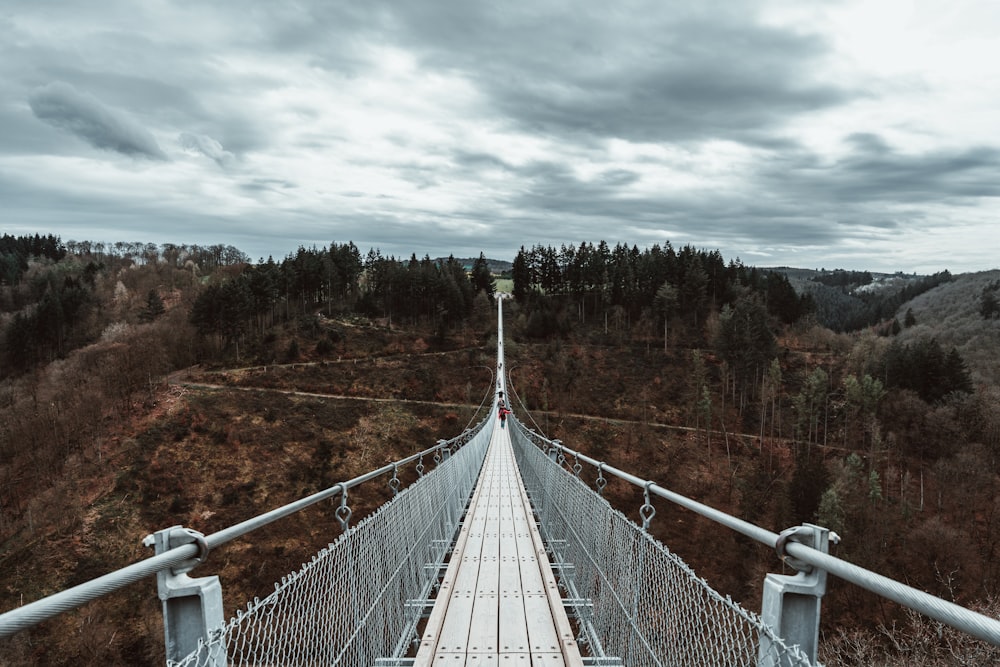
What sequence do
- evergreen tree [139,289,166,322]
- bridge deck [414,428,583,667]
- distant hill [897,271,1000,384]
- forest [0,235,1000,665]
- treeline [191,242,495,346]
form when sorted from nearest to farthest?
bridge deck [414,428,583,667]
forest [0,235,1000,665]
treeline [191,242,495,346]
evergreen tree [139,289,166,322]
distant hill [897,271,1000,384]

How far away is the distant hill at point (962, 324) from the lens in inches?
2365

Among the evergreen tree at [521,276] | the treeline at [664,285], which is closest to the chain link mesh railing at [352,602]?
the treeline at [664,285]

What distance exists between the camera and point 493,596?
15.6ft

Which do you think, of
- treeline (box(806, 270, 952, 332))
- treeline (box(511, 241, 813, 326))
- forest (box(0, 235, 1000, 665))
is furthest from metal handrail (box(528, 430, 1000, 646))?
treeline (box(806, 270, 952, 332))

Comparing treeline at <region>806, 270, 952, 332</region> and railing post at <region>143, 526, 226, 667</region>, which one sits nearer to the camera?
railing post at <region>143, 526, 226, 667</region>

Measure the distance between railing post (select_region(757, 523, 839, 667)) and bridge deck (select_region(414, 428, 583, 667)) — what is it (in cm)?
221

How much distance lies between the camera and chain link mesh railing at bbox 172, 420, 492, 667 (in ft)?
6.51

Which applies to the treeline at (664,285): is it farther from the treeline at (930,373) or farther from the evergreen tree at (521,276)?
the treeline at (930,373)

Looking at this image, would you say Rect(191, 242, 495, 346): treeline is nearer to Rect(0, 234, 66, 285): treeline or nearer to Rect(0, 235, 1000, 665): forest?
Rect(0, 235, 1000, 665): forest

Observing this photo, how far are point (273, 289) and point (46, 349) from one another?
2273cm

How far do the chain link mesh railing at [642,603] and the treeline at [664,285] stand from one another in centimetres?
5968

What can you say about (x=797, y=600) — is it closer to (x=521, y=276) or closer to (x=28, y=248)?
(x=521, y=276)

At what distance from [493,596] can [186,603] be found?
3.60 metres

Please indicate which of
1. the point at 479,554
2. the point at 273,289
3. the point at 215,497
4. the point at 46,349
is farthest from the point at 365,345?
the point at 479,554
